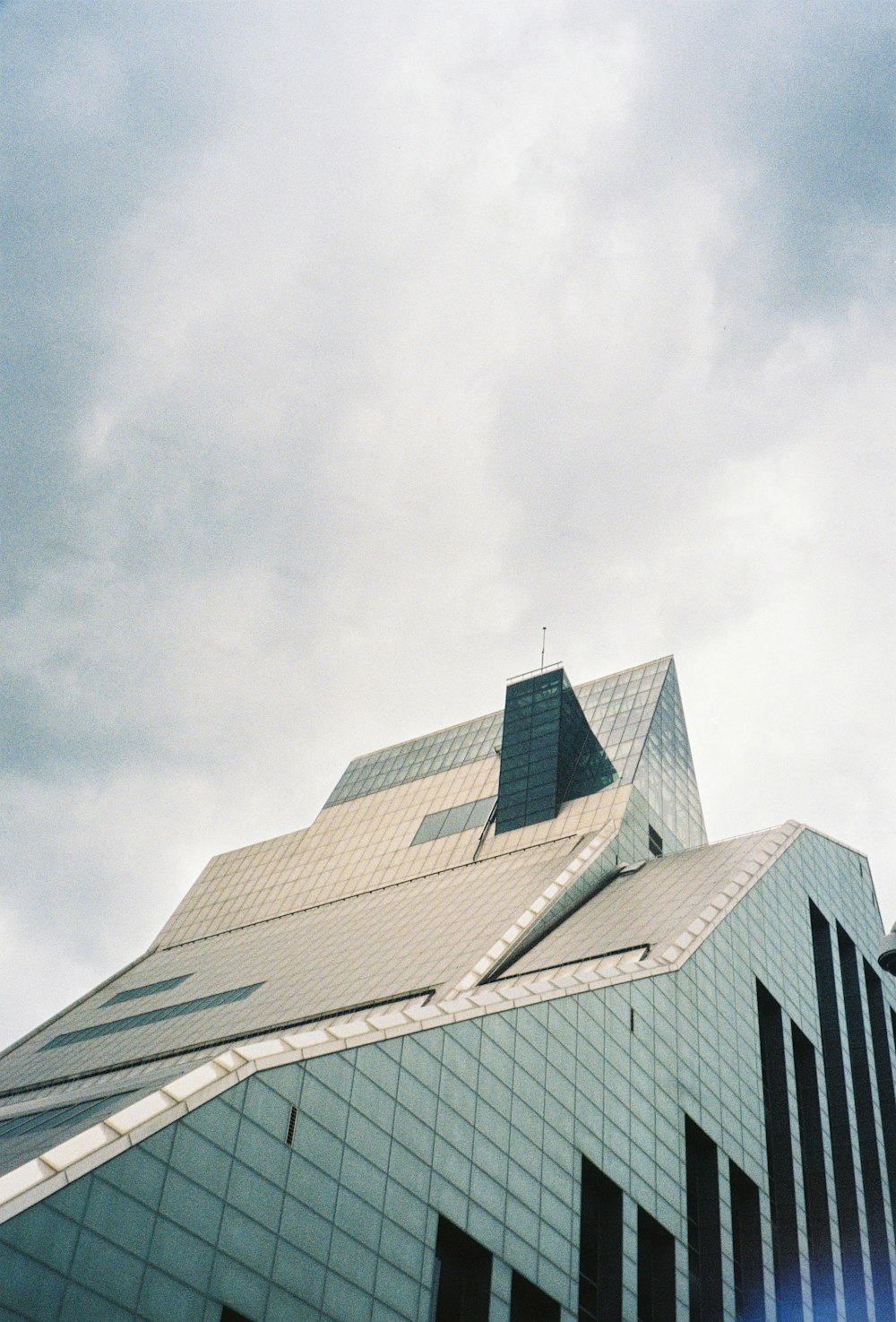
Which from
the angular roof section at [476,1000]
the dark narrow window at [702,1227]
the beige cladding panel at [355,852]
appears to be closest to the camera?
the angular roof section at [476,1000]

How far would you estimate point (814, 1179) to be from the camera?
7238 cm

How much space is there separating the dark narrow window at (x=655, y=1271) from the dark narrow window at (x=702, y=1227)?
1583mm

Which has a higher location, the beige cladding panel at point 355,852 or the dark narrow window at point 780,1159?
the beige cladding panel at point 355,852

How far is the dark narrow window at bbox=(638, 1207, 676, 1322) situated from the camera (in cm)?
5412

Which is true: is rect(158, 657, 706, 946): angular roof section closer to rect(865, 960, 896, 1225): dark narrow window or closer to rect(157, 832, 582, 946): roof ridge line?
rect(157, 832, 582, 946): roof ridge line

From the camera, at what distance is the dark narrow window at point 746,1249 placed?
60.6 m

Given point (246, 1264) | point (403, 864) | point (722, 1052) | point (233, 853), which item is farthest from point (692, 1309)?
point (233, 853)

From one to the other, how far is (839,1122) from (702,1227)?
21.4m

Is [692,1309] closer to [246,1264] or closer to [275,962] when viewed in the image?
[246,1264]

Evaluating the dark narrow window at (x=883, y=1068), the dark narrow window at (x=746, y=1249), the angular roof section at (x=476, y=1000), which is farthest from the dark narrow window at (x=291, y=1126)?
the dark narrow window at (x=883, y=1068)

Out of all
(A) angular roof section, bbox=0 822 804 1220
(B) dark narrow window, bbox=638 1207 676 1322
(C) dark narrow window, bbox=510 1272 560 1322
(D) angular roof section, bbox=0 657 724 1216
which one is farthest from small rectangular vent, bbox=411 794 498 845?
(C) dark narrow window, bbox=510 1272 560 1322

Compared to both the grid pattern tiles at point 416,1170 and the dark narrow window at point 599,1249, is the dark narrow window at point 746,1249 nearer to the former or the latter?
the grid pattern tiles at point 416,1170

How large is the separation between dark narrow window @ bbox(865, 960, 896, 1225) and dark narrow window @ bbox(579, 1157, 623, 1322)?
35672mm

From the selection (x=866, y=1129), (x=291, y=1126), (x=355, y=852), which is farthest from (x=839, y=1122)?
(x=355, y=852)
